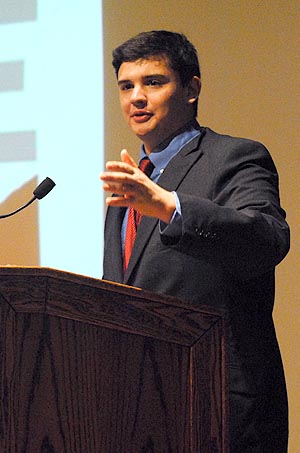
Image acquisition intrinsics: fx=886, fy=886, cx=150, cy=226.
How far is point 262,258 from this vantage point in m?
1.55

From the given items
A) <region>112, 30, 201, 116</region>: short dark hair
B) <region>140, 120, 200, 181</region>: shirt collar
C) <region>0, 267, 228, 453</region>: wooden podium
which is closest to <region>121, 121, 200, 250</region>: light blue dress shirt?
<region>140, 120, 200, 181</region>: shirt collar

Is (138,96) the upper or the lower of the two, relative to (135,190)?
upper

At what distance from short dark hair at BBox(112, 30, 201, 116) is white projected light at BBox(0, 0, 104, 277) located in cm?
83

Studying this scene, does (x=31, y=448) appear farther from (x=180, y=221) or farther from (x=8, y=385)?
(x=180, y=221)

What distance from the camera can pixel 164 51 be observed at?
6.72ft

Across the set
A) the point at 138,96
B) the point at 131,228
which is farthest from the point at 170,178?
the point at 138,96

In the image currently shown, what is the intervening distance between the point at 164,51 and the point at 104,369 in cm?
96

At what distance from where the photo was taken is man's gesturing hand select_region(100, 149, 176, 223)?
1.39 metres

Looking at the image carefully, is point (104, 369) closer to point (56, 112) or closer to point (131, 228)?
point (131, 228)

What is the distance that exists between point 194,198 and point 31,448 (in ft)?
1.62

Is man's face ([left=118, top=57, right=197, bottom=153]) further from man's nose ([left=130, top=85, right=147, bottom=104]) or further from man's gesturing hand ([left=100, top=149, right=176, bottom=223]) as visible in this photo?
man's gesturing hand ([left=100, top=149, right=176, bottom=223])

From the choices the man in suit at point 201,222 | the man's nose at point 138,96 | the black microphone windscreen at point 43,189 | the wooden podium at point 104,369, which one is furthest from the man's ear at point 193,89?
the wooden podium at point 104,369

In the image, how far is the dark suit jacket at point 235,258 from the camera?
1.51 metres

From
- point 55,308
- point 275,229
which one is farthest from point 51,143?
point 55,308
